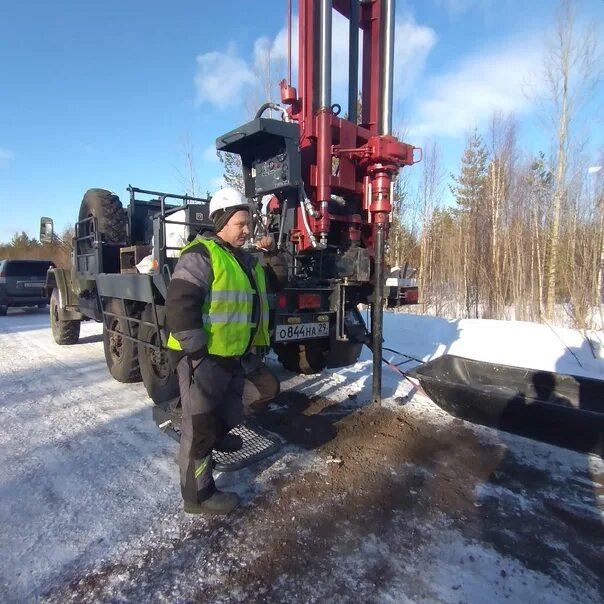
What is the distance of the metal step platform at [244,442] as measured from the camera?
2.95 meters

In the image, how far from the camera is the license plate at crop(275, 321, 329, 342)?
3887 mm

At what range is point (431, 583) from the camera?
1.93 m

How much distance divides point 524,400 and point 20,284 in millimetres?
14840

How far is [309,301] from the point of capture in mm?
3977

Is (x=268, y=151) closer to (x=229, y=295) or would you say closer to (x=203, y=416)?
(x=229, y=295)

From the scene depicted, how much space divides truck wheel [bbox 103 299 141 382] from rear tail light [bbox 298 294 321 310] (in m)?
2.15

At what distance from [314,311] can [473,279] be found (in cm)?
1032

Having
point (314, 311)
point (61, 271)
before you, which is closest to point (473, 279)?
point (314, 311)

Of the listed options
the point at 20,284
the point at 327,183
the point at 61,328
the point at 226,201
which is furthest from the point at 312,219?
the point at 20,284

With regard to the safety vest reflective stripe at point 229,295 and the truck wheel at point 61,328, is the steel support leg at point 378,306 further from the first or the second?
the truck wheel at point 61,328

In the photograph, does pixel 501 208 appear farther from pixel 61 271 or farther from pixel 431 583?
pixel 431 583

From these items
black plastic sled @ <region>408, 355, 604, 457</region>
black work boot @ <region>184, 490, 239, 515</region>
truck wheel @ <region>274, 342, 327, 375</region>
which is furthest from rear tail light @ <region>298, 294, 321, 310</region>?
black work boot @ <region>184, 490, 239, 515</region>

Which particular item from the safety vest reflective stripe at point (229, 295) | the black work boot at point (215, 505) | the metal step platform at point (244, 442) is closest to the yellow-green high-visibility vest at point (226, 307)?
the safety vest reflective stripe at point (229, 295)

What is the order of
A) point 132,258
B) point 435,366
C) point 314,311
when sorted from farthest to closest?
1. point 132,258
2. point 435,366
3. point 314,311
